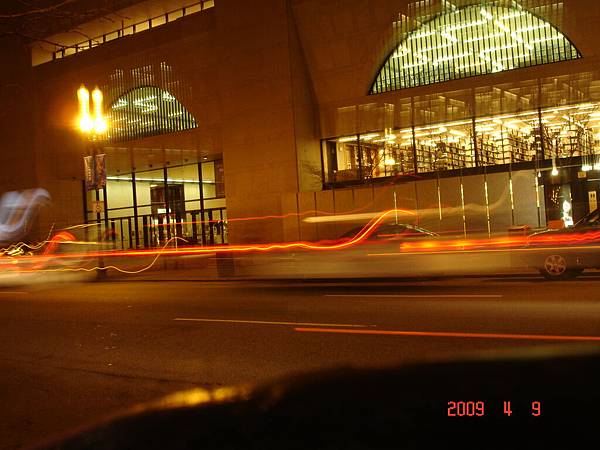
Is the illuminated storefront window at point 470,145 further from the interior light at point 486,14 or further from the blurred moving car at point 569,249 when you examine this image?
the blurred moving car at point 569,249

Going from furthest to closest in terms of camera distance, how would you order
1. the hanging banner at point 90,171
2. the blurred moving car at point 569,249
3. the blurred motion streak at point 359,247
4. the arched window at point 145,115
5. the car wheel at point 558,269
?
the arched window at point 145,115, the hanging banner at point 90,171, the blurred motion streak at point 359,247, the car wheel at point 558,269, the blurred moving car at point 569,249

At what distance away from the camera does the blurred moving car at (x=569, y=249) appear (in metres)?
14.0

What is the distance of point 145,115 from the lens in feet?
106

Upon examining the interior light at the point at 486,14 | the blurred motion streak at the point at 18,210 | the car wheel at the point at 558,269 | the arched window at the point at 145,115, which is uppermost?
the interior light at the point at 486,14

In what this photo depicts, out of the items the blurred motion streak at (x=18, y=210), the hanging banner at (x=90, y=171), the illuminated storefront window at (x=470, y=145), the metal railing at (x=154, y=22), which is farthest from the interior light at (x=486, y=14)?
the blurred motion streak at (x=18, y=210)

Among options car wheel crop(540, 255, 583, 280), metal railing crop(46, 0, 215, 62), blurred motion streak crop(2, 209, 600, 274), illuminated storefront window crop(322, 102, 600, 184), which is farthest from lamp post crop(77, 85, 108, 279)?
Answer: car wheel crop(540, 255, 583, 280)

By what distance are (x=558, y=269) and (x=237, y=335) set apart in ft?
27.7

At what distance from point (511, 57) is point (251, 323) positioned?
17.8 m

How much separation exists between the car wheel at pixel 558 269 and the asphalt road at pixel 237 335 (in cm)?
50

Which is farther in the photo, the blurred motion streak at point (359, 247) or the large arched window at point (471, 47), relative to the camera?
the large arched window at point (471, 47)

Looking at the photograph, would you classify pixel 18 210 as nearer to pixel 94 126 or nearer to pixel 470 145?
pixel 94 126

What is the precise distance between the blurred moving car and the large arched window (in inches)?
432

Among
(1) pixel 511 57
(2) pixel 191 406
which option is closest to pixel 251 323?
(2) pixel 191 406

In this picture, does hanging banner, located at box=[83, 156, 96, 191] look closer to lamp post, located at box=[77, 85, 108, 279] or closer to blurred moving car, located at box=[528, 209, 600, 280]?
lamp post, located at box=[77, 85, 108, 279]
